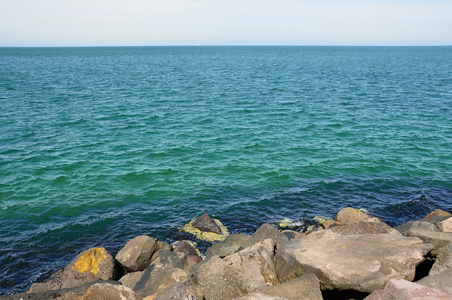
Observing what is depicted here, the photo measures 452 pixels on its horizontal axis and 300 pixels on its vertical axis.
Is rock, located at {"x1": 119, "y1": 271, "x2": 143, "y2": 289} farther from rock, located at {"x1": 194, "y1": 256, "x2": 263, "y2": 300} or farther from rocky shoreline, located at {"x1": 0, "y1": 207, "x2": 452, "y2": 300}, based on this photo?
rock, located at {"x1": 194, "y1": 256, "x2": 263, "y2": 300}

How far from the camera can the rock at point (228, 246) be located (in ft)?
56.3

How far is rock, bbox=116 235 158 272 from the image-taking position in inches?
682

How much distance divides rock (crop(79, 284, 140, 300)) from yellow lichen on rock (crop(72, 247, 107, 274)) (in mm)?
5057

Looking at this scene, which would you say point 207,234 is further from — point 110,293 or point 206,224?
point 110,293

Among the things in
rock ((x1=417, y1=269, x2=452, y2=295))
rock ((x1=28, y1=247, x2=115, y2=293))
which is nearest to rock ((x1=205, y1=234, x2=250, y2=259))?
rock ((x1=28, y1=247, x2=115, y2=293))

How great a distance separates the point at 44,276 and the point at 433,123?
44.0 meters

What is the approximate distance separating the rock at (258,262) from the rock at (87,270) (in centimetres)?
646

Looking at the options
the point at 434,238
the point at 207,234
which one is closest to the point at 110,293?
the point at 207,234

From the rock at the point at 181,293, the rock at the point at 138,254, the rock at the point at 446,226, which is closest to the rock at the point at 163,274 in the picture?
the rock at the point at 138,254

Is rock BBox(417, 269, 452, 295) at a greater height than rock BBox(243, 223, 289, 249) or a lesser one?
greater

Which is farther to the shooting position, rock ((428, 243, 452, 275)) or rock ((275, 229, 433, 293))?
rock ((428, 243, 452, 275))

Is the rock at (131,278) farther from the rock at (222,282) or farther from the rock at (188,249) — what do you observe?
the rock at (222,282)

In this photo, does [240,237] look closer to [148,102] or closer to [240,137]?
[240,137]

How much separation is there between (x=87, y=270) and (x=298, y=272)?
33.6 ft
